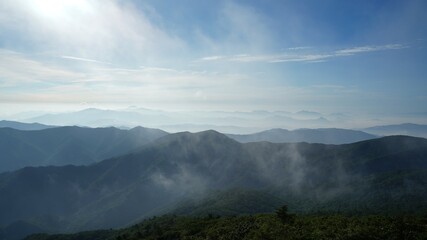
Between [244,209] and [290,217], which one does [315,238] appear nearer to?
[290,217]

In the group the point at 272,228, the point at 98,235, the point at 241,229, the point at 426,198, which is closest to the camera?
the point at 272,228

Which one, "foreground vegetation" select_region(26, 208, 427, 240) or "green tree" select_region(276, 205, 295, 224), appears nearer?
"foreground vegetation" select_region(26, 208, 427, 240)

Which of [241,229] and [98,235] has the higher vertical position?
[241,229]

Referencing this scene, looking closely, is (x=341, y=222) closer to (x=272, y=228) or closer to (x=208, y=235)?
(x=272, y=228)

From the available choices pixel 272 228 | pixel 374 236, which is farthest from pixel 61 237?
pixel 374 236

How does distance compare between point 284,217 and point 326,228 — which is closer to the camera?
point 326,228

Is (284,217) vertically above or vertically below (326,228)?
below

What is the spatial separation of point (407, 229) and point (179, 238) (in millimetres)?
41111

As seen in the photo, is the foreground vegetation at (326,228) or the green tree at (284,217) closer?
the foreground vegetation at (326,228)

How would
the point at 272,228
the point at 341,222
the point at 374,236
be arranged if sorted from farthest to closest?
the point at 272,228
the point at 341,222
the point at 374,236

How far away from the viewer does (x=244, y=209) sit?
A: 648ft

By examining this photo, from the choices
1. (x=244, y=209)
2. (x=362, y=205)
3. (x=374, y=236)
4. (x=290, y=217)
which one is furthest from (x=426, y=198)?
(x=374, y=236)

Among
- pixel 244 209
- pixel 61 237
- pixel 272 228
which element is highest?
pixel 272 228

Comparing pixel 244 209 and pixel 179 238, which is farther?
pixel 244 209
